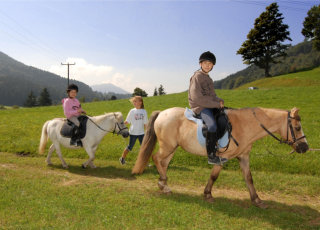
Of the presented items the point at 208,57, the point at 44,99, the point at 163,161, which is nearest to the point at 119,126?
the point at 163,161

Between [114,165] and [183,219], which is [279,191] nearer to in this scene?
[183,219]

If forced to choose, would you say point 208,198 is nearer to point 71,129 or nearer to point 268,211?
point 268,211

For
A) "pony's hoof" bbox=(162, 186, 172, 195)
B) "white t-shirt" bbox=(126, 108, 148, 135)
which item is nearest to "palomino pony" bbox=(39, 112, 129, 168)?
"white t-shirt" bbox=(126, 108, 148, 135)

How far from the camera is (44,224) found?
3.88m

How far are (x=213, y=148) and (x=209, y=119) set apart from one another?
0.65m

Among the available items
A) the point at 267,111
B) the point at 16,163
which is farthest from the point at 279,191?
the point at 16,163

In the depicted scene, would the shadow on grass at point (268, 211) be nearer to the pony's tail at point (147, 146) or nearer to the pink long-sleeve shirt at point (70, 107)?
the pony's tail at point (147, 146)

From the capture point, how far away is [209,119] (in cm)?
469

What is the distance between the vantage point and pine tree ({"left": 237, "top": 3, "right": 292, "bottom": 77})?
1871 inches

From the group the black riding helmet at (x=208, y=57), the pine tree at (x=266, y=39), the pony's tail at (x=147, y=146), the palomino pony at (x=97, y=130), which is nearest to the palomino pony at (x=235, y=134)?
the pony's tail at (x=147, y=146)

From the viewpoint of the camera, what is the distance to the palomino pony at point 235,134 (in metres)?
4.51

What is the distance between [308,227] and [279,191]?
5.96 feet

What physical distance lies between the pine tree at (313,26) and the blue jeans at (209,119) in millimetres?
61363

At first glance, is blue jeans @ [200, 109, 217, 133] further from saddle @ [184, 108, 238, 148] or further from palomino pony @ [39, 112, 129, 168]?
palomino pony @ [39, 112, 129, 168]
